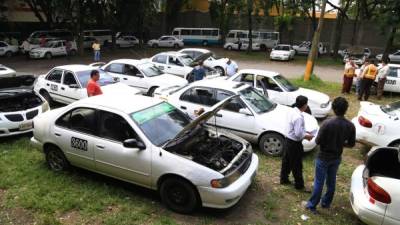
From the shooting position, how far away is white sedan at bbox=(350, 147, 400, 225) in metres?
4.68

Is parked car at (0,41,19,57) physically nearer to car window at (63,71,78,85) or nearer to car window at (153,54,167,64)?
car window at (153,54,167,64)

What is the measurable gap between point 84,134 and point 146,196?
153 centimetres

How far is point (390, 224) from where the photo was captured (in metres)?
4.72

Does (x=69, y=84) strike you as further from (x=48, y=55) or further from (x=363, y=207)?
(x=48, y=55)

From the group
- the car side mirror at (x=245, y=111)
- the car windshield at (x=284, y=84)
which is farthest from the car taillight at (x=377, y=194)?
the car windshield at (x=284, y=84)

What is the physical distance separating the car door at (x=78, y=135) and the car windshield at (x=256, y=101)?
364cm

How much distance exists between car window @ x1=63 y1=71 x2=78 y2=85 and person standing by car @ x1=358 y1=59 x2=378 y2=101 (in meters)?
10.3

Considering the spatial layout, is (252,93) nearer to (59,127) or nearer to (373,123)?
(373,123)

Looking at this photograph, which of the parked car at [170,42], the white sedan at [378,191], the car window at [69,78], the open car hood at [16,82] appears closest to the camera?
the white sedan at [378,191]

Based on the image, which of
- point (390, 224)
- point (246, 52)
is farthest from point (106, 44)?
point (390, 224)

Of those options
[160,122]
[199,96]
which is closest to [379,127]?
[199,96]

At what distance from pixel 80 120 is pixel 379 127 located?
5.97 m

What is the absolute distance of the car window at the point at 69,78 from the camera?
11.7 meters

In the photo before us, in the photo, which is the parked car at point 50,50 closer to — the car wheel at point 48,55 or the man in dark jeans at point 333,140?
the car wheel at point 48,55
